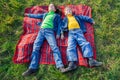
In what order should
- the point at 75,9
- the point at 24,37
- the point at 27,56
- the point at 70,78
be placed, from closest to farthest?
the point at 70,78, the point at 27,56, the point at 24,37, the point at 75,9

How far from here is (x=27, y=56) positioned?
663 centimetres

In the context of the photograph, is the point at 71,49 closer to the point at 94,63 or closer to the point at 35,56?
the point at 94,63

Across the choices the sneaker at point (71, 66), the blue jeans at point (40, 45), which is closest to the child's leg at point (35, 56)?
the blue jeans at point (40, 45)

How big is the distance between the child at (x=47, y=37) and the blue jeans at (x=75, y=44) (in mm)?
288

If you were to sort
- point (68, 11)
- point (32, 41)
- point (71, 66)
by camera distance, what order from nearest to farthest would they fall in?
point (71, 66) → point (32, 41) → point (68, 11)

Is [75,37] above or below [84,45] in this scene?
above

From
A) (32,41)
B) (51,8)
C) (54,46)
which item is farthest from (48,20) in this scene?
(54,46)

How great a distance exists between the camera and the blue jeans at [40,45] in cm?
638

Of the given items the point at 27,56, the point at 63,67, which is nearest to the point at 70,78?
the point at 63,67

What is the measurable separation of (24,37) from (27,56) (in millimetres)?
675

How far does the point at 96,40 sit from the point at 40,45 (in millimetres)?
1427

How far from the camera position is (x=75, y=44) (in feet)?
21.8

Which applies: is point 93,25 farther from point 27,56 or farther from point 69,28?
point 27,56

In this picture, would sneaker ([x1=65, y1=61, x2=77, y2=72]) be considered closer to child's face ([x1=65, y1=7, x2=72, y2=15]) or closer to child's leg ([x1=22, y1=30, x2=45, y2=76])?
child's leg ([x1=22, y1=30, x2=45, y2=76])
